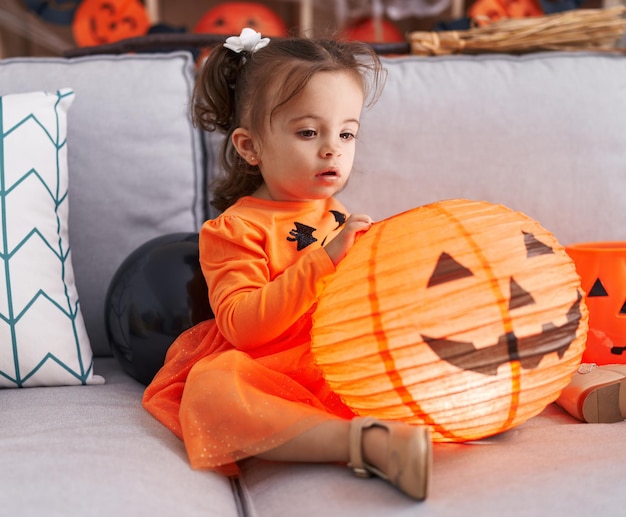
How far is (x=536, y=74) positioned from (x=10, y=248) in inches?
47.4

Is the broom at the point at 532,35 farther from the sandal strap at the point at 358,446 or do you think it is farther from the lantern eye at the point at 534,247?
the sandal strap at the point at 358,446

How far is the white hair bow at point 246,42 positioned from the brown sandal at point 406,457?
29.7 inches

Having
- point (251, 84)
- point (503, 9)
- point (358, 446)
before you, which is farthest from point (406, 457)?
point (503, 9)

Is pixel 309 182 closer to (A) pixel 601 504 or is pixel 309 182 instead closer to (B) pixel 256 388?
(B) pixel 256 388

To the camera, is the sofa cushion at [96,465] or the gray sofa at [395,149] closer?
the sofa cushion at [96,465]

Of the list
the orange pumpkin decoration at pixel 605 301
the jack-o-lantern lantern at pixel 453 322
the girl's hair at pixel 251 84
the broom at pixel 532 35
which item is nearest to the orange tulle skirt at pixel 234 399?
the jack-o-lantern lantern at pixel 453 322

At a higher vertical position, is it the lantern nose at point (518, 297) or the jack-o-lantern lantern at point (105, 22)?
the jack-o-lantern lantern at point (105, 22)

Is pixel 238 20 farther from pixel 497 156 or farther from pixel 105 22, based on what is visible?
pixel 497 156

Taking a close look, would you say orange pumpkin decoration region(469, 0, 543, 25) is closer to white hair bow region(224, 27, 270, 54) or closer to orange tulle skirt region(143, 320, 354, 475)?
white hair bow region(224, 27, 270, 54)

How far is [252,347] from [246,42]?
0.57 meters

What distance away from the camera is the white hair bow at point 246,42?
1.34 meters

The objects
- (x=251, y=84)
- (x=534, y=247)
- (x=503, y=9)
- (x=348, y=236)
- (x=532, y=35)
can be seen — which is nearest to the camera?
(x=534, y=247)

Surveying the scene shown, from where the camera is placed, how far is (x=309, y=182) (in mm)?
1266

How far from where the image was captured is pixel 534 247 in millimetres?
986
